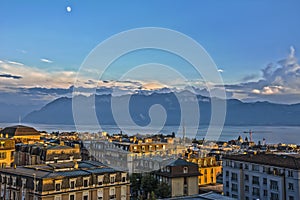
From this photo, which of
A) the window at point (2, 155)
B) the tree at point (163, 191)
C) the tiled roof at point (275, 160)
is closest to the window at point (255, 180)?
the tiled roof at point (275, 160)

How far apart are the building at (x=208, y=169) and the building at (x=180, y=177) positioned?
5777 millimetres

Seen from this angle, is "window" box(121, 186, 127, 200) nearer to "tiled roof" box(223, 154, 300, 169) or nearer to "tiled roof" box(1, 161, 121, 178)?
"tiled roof" box(1, 161, 121, 178)

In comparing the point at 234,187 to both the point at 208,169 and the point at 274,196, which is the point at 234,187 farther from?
the point at 208,169

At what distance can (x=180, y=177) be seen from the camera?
34.1 metres

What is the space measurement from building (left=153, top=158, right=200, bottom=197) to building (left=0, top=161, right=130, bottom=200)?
8.01 m

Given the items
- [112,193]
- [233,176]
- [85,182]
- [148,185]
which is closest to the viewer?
[85,182]

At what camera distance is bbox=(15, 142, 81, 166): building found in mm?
35094

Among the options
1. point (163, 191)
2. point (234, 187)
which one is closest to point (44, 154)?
point (163, 191)

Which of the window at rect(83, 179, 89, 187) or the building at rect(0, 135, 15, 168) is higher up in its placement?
the building at rect(0, 135, 15, 168)

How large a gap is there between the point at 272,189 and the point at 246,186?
3608mm

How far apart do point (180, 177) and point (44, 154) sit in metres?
13.2

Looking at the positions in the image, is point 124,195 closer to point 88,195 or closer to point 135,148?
point 88,195

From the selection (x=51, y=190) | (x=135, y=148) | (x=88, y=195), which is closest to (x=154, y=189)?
(x=88, y=195)

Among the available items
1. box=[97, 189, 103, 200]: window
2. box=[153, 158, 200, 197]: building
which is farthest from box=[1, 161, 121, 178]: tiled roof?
box=[153, 158, 200, 197]: building
